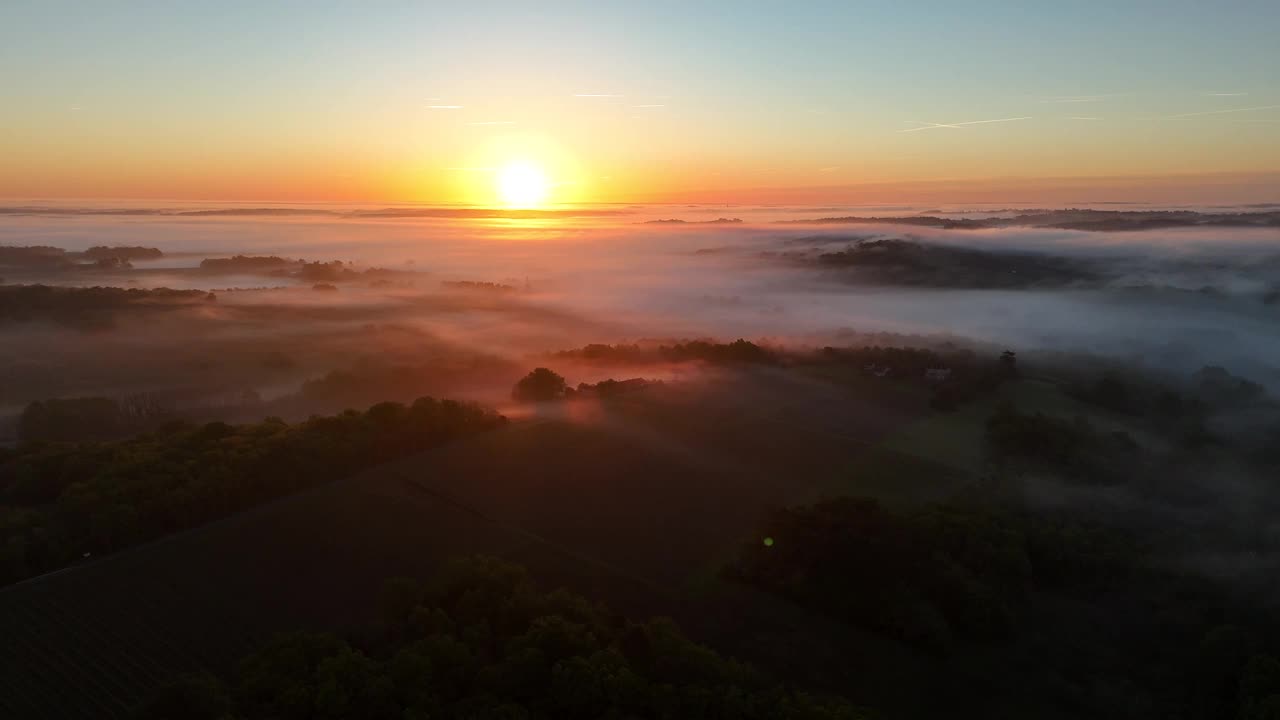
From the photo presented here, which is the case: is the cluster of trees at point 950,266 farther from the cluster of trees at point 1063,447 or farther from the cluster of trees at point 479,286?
the cluster of trees at point 1063,447

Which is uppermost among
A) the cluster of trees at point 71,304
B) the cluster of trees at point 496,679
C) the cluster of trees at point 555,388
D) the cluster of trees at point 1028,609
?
the cluster of trees at point 71,304

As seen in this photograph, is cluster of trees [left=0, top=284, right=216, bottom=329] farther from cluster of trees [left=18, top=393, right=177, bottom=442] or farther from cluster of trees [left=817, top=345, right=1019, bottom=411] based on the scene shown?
cluster of trees [left=817, top=345, right=1019, bottom=411]

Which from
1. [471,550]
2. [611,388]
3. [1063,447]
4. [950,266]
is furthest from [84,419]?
[950,266]

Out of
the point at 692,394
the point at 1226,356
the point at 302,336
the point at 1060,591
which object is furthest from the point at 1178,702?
the point at 302,336

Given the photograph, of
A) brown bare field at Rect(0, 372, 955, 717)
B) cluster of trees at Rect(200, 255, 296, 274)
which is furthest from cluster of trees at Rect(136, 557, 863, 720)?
cluster of trees at Rect(200, 255, 296, 274)

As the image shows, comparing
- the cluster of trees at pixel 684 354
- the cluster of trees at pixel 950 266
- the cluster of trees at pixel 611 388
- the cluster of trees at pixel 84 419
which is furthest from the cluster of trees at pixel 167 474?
the cluster of trees at pixel 950 266

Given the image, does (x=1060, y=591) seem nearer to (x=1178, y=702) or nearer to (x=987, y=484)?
(x=1178, y=702)
